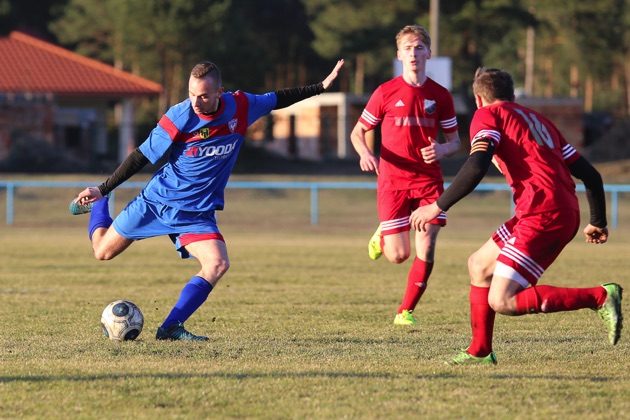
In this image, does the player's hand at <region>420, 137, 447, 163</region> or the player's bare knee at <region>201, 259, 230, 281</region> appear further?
the player's hand at <region>420, 137, 447, 163</region>

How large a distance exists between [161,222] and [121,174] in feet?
1.84

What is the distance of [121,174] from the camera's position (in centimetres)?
813

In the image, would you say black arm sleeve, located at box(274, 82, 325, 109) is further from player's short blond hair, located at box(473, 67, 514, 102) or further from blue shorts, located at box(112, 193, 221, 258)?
player's short blond hair, located at box(473, 67, 514, 102)

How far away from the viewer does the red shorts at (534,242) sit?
6.79 m

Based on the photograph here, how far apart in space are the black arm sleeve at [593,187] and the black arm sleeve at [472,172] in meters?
0.66

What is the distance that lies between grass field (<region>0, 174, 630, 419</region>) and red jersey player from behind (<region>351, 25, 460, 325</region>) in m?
0.60

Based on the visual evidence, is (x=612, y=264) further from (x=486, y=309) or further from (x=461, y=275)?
(x=486, y=309)

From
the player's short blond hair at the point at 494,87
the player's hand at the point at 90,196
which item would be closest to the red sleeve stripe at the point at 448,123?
the player's short blond hair at the point at 494,87

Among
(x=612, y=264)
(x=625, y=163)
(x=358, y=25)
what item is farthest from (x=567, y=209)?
(x=358, y=25)

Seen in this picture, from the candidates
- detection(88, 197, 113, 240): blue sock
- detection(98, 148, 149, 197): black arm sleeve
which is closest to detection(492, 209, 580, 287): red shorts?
detection(98, 148, 149, 197): black arm sleeve

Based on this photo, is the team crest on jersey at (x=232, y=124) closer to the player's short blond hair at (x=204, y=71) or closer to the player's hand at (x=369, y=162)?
the player's short blond hair at (x=204, y=71)

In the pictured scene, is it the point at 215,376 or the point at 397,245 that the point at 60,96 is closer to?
the point at 397,245

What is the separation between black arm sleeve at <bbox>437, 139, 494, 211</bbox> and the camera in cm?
657

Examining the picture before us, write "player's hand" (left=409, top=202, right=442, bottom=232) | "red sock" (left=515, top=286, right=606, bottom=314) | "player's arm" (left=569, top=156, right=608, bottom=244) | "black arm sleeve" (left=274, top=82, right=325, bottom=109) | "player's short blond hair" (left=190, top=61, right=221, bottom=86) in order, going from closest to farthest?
"player's hand" (left=409, top=202, right=442, bottom=232) → "red sock" (left=515, top=286, right=606, bottom=314) → "player's arm" (left=569, top=156, right=608, bottom=244) → "player's short blond hair" (left=190, top=61, right=221, bottom=86) → "black arm sleeve" (left=274, top=82, right=325, bottom=109)
